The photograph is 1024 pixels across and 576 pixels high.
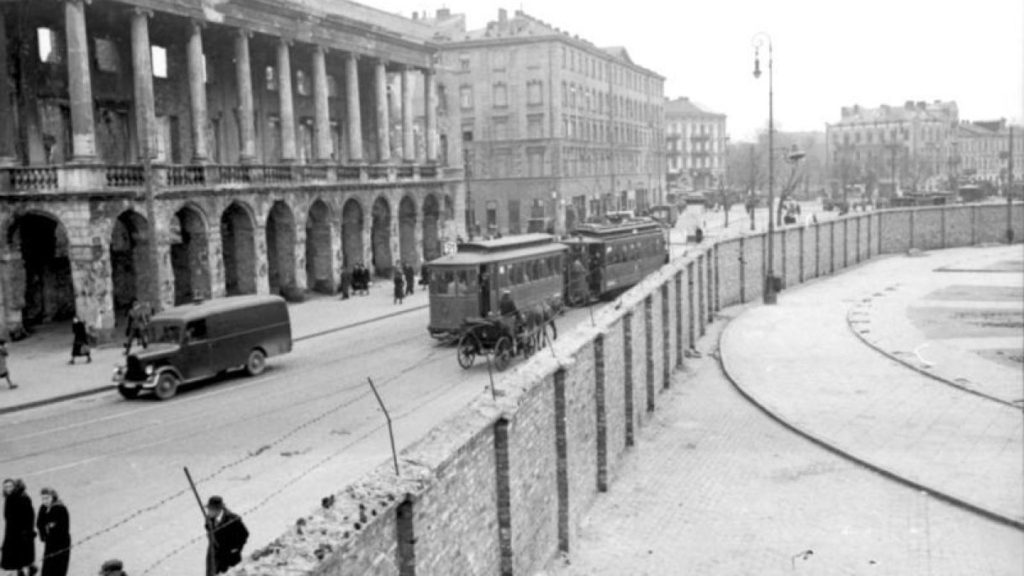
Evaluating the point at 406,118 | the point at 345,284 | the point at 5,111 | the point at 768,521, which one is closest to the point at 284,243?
the point at 345,284

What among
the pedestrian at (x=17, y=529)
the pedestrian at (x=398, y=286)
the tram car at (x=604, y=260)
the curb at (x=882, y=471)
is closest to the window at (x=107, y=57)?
the pedestrian at (x=398, y=286)

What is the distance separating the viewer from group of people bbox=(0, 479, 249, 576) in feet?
35.2

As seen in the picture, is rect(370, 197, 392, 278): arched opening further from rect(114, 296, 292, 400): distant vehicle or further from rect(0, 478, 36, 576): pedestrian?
rect(0, 478, 36, 576): pedestrian

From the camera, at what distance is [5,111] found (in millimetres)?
33562

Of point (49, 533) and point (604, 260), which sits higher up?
point (604, 260)

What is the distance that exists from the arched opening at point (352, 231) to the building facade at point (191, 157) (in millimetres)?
79

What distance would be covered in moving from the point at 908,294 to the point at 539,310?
21588 mm

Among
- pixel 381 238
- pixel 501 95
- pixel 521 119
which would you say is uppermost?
pixel 501 95

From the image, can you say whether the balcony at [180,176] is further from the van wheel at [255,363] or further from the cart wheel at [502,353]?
the cart wheel at [502,353]

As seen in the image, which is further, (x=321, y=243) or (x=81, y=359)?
(x=321, y=243)

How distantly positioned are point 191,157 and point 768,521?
3204 centimetres

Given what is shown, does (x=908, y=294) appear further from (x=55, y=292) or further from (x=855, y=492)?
(x=55, y=292)

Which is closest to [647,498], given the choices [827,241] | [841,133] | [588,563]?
[588,563]

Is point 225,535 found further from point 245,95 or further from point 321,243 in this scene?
point 321,243
